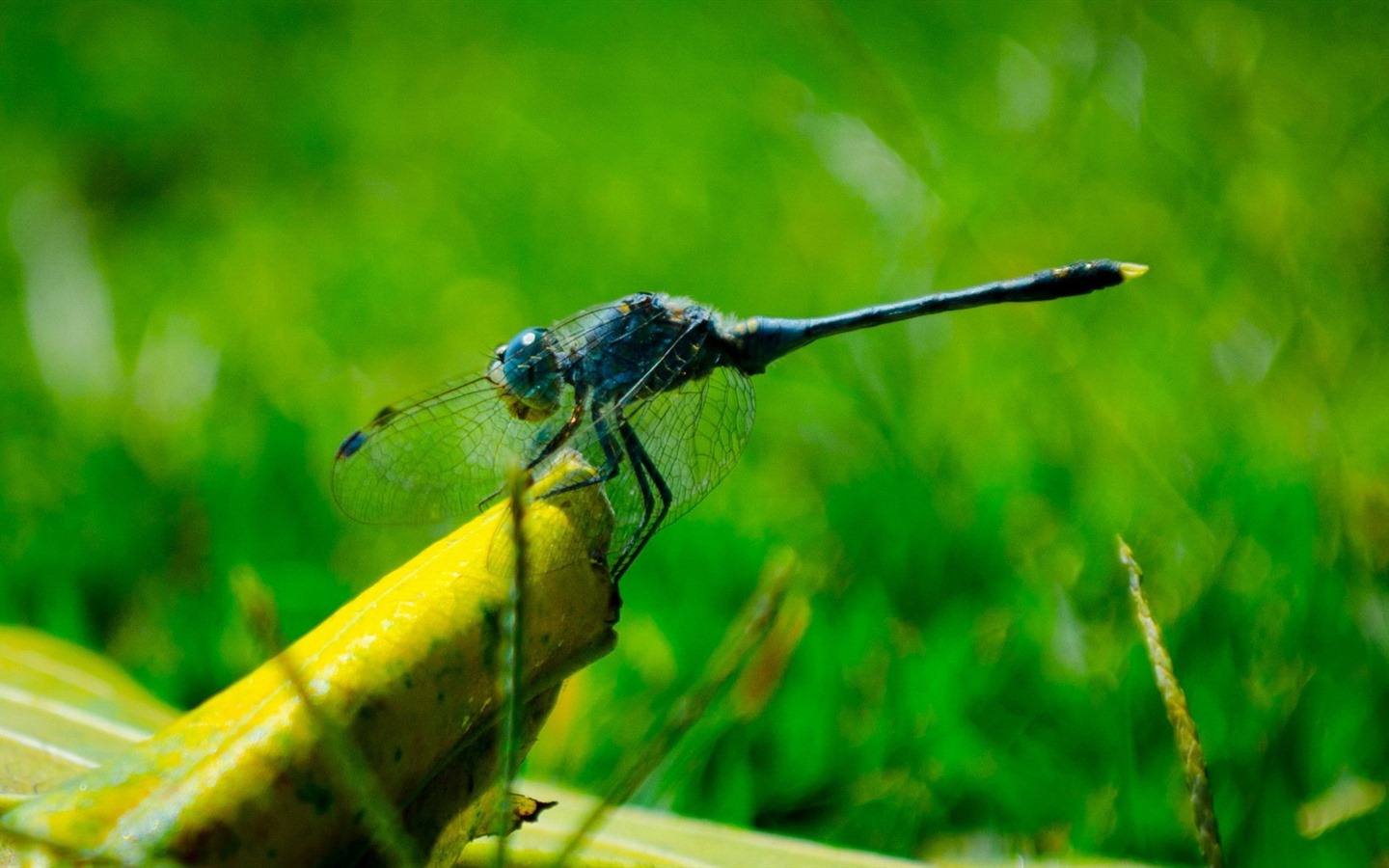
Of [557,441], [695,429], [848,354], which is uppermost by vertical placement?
[557,441]

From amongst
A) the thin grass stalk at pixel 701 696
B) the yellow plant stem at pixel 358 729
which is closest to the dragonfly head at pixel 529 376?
the yellow plant stem at pixel 358 729

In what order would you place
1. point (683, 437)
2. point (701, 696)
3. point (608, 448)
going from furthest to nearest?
point (683, 437)
point (608, 448)
point (701, 696)

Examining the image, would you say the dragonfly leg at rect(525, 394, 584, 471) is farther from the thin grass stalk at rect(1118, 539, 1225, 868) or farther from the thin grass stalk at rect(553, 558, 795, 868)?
the thin grass stalk at rect(1118, 539, 1225, 868)

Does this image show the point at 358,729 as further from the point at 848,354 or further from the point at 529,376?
the point at 848,354

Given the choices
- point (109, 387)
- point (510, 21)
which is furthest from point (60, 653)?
point (510, 21)

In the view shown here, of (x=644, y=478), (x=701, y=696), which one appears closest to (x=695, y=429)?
(x=644, y=478)

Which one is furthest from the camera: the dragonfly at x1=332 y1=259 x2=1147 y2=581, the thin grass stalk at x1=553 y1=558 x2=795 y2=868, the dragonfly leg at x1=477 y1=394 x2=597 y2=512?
the dragonfly at x1=332 y1=259 x2=1147 y2=581

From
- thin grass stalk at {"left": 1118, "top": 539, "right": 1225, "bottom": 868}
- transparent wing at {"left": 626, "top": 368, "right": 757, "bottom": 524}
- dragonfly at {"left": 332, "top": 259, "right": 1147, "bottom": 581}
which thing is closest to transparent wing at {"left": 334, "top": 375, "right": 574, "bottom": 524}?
dragonfly at {"left": 332, "top": 259, "right": 1147, "bottom": 581}
